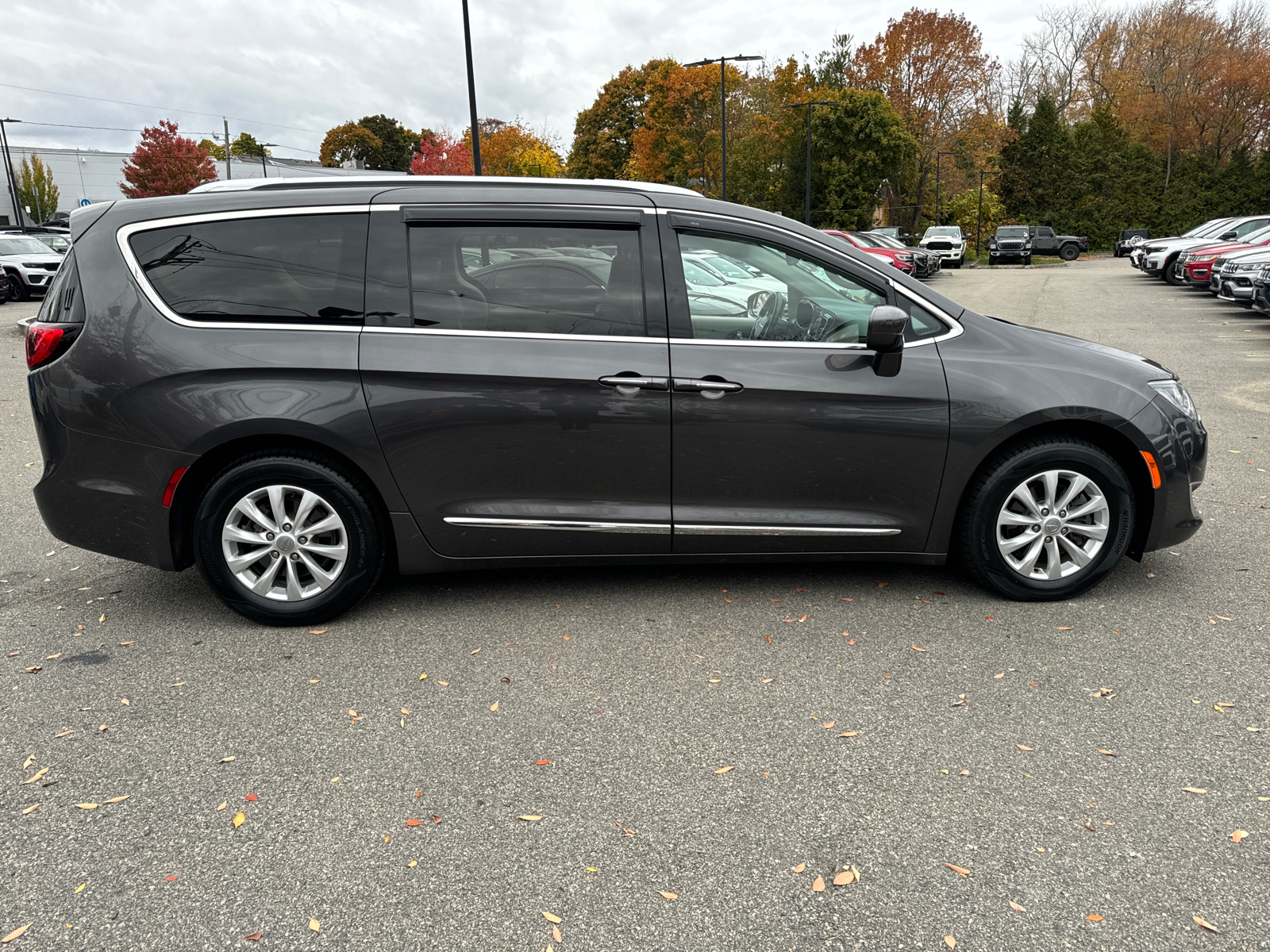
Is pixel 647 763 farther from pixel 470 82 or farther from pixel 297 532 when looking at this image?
pixel 470 82

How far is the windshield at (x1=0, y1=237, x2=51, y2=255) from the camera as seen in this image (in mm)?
23673

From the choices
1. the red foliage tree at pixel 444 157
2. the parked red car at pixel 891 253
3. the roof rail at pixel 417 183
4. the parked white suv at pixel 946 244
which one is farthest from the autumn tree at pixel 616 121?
the roof rail at pixel 417 183

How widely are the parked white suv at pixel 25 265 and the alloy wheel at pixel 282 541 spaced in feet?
74.3

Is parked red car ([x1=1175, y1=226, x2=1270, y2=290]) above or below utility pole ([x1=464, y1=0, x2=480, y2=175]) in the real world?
below

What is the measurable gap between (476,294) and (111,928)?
8.58ft

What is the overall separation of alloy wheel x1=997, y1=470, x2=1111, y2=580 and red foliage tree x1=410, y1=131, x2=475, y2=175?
6215 cm

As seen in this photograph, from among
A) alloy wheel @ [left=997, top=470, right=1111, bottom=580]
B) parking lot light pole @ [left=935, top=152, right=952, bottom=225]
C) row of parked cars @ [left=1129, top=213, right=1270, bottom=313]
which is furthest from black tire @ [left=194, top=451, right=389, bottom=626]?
parking lot light pole @ [left=935, top=152, right=952, bottom=225]

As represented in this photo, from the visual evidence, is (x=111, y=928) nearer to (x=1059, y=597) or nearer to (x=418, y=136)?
(x=1059, y=597)

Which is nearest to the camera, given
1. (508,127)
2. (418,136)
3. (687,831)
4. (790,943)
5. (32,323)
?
A: (790,943)

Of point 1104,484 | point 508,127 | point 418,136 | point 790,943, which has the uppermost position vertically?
point 418,136

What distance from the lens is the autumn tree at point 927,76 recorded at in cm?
5703

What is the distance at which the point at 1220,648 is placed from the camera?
3846 millimetres

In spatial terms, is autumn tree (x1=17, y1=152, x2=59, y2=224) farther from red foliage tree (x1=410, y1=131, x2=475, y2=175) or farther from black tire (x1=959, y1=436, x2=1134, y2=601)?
black tire (x1=959, y1=436, x2=1134, y2=601)

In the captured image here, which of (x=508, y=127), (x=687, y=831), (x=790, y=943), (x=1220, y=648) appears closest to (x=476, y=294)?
(x=687, y=831)
